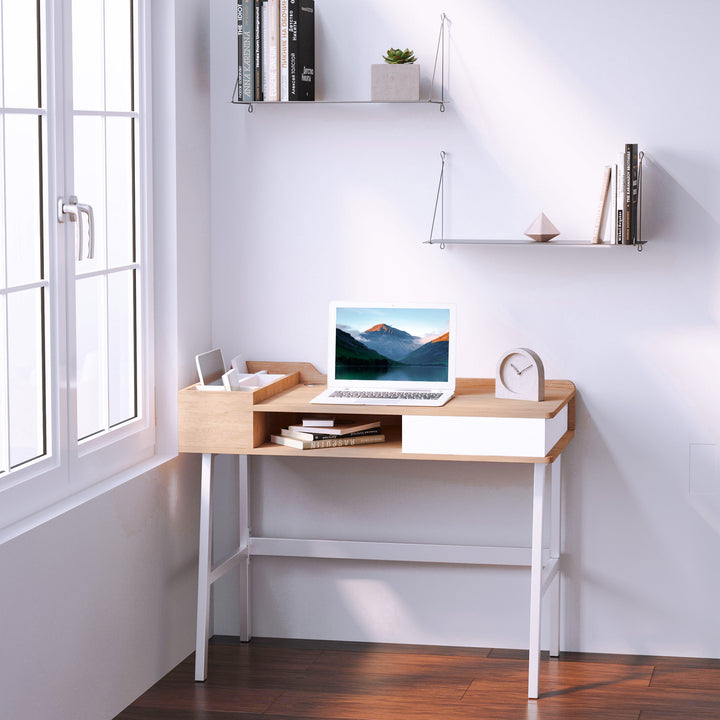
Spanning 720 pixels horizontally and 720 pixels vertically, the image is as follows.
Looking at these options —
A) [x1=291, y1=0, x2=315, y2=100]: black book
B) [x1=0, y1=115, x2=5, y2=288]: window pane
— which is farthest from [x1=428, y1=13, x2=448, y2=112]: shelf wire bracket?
[x1=0, y1=115, x2=5, y2=288]: window pane

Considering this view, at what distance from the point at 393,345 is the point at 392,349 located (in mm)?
13

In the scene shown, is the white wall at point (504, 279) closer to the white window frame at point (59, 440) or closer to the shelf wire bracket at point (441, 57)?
the shelf wire bracket at point (441, 57)

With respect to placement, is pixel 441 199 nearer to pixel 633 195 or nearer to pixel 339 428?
pixel 633 195

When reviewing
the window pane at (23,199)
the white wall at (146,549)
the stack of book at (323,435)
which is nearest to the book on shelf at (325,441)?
the stack of book at (323,435)

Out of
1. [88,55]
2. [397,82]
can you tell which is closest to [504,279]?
[397,82]

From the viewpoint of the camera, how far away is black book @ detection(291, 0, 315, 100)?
141 inches

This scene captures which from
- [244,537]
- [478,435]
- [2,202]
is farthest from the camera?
[244,537]

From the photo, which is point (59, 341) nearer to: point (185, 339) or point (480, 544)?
point (185, 339)

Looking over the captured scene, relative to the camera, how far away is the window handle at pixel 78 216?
2.93m

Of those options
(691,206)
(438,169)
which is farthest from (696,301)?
(438,169)

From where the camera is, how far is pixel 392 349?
3529mm

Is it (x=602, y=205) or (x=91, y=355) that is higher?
(x=602, y=205)

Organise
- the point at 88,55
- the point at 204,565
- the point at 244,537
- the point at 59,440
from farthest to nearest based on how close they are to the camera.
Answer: the point at 244,537 → the point at 204,565 → the point at 88,55 → the point at 59,440

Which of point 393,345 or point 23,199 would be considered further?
point 393,345
